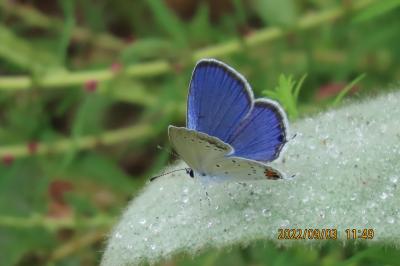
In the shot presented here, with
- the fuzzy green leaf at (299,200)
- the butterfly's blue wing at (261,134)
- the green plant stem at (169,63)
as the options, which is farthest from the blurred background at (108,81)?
the butterfly's blue wing at (261,134)

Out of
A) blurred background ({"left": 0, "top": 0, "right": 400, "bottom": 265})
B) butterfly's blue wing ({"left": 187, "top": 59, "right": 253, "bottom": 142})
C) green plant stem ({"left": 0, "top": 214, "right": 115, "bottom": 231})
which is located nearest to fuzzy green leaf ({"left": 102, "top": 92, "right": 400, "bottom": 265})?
butterfly's blue wing ({"left": 187, "top": 59, "right": 253, "bottom": 142})

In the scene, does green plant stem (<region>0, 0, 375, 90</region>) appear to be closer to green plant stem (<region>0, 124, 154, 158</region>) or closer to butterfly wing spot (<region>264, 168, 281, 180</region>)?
green plant stem (<region>0, 124, 154, 158</region>)

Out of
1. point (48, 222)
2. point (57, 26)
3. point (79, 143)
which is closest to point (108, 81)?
point (79, 143)

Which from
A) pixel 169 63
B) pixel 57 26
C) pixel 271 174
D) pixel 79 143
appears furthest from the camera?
pixel 57 26

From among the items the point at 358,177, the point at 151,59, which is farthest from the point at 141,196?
the point at 151,59

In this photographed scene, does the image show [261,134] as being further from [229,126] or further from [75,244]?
[75,244]

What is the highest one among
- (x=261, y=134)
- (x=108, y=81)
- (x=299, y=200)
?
(x=108, y=81)

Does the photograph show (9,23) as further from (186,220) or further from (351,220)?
(351,220)

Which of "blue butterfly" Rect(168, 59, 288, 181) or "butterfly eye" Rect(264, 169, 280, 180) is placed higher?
"blue butterfly" Rect(168, 59, 288, 181)
